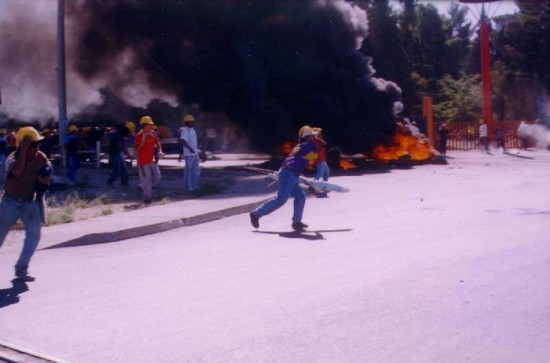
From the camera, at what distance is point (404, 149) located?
32.1 m

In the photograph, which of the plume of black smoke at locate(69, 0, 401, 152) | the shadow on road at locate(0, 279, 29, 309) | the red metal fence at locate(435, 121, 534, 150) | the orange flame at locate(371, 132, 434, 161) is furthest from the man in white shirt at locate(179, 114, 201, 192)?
the red metal fence at locate(435, 121, 534, 150)

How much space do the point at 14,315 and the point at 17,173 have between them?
6.02ft

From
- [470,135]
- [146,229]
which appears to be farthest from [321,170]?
[470,135]

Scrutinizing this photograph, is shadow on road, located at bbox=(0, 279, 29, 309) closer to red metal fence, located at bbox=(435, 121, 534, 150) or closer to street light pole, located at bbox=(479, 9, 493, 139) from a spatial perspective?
street light pole, located at bbox=(479, 9, 493, 139)

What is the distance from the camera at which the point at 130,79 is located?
3394 centimetres

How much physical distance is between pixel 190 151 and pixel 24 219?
893cm

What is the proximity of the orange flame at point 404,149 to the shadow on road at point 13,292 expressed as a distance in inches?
932

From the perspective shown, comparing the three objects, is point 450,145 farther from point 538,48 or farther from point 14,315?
point 14,315

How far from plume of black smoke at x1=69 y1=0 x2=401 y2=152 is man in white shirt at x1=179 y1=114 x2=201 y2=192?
41.5 ft

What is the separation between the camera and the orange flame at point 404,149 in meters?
31.1

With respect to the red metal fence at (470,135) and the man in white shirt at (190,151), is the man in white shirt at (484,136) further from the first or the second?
the man in white shirt at (190,151)

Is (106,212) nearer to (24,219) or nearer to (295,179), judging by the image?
(295,179)

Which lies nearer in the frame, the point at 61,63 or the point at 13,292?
the point at 13,292

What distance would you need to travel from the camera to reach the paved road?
19.2 ft
